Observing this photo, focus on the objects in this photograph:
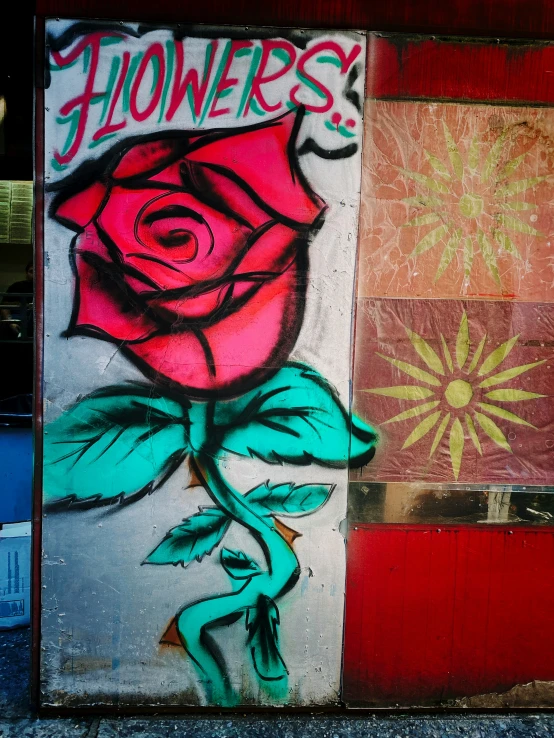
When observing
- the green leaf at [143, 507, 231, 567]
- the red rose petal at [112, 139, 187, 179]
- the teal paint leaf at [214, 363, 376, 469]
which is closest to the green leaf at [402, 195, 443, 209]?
the teal paint leaf at [214, 363, 376, 469]

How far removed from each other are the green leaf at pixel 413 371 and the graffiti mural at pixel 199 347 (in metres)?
0.21

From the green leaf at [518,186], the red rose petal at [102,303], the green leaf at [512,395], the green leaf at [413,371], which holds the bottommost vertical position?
the green leaf at [512,395]

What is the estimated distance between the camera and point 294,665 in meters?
2.61

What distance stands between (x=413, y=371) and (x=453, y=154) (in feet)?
3.28

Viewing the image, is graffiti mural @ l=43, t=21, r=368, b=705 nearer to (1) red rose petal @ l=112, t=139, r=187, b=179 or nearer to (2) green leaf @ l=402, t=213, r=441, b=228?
(1) red rose petal @ l=112, t=139, r=187, b=179

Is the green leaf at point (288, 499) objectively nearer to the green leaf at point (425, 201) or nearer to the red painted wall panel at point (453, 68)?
the green leaf at point (425, 201)

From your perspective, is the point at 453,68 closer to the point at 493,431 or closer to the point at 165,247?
the point at 165,247

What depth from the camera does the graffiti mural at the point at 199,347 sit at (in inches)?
96.9

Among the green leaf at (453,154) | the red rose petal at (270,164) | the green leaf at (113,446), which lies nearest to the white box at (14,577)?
the green leaf at (113,446)

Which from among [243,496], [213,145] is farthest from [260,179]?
[243,496]

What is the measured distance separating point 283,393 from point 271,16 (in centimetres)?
167

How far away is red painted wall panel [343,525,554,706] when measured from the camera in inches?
102

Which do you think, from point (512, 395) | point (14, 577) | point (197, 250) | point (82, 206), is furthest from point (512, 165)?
point (14, 577)

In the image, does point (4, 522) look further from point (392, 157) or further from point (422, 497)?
point (392, 157)
